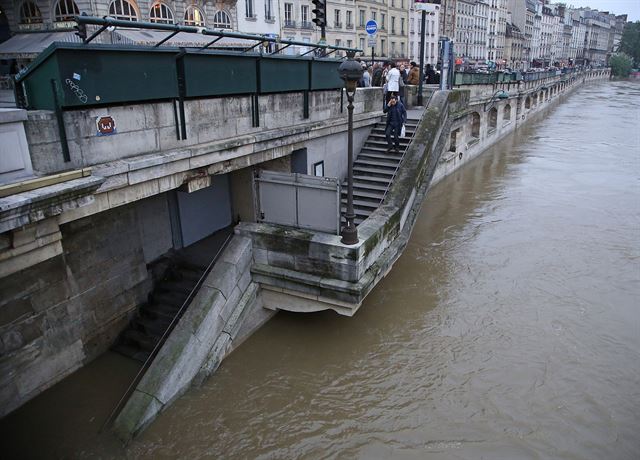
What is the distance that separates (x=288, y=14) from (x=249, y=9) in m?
5.08

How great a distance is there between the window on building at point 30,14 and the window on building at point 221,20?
11.1 metres

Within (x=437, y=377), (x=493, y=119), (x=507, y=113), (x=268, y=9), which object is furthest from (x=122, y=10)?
(x=507, y=113)

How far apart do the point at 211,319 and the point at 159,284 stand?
1.96 metres

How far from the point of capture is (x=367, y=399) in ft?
25.3

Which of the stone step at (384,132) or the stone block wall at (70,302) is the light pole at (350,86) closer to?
the stone block wall at (70,302)

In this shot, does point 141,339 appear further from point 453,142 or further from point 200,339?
point 453,142

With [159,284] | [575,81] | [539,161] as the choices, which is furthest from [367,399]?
[575,81]

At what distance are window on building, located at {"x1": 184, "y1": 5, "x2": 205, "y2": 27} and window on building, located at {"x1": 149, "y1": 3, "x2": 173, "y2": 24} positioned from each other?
111cm

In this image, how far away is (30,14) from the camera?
57.4ft

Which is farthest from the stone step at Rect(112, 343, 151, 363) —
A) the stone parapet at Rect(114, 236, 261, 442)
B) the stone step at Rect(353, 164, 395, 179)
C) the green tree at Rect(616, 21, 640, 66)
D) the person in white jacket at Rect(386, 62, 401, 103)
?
the green tree at Rect(616, 21, 640, 66)

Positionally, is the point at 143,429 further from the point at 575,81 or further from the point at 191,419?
the point at 575,81

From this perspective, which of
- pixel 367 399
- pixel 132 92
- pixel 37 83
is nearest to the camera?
pixel 37 83

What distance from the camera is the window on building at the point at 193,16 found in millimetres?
24964

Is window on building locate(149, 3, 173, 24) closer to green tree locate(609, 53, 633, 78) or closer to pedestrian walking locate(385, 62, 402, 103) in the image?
pedestrian walking locate(385, 62, 402, 103)
